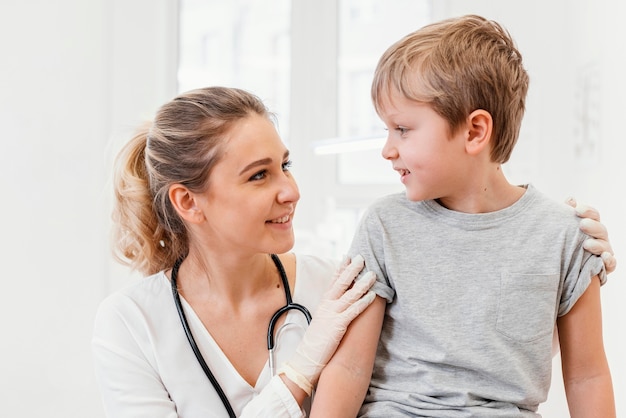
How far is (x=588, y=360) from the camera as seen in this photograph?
1.34m

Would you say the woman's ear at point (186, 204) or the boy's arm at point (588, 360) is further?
the woman's ear at point (186, 204)

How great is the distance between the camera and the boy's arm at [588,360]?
133 cm

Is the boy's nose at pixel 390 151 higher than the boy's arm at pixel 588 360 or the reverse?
higher

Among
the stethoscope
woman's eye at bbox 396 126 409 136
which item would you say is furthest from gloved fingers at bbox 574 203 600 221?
the stethoscope

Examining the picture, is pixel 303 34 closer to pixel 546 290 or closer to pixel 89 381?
pixel 89 381

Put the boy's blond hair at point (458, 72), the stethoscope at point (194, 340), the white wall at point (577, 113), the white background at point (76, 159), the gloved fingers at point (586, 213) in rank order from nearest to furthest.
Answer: the boy's blond hair at point (458, 72) → the gloved fingers at point (586, 213) → the stethoscope at point (194, 340) → the white wall at point (577, 113) → the white background at point (76, 159)

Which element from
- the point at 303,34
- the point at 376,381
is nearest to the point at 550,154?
the point at 303,34

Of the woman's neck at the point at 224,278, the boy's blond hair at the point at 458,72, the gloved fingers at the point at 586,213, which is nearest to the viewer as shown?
the boy's blond hair at the point at 458,72

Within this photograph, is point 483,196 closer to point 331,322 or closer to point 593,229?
point 593,229

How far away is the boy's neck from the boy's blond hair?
9cm

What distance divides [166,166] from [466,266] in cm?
70

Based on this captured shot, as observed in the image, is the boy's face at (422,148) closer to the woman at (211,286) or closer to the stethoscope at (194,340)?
the woman at (211,286)

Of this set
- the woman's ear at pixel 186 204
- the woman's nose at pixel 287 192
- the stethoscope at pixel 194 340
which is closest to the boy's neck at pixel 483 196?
the woman's nose at pixel 287 192

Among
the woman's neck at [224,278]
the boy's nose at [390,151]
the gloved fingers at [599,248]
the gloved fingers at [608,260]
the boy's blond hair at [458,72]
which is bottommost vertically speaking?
the woman's neck at [224,278]
